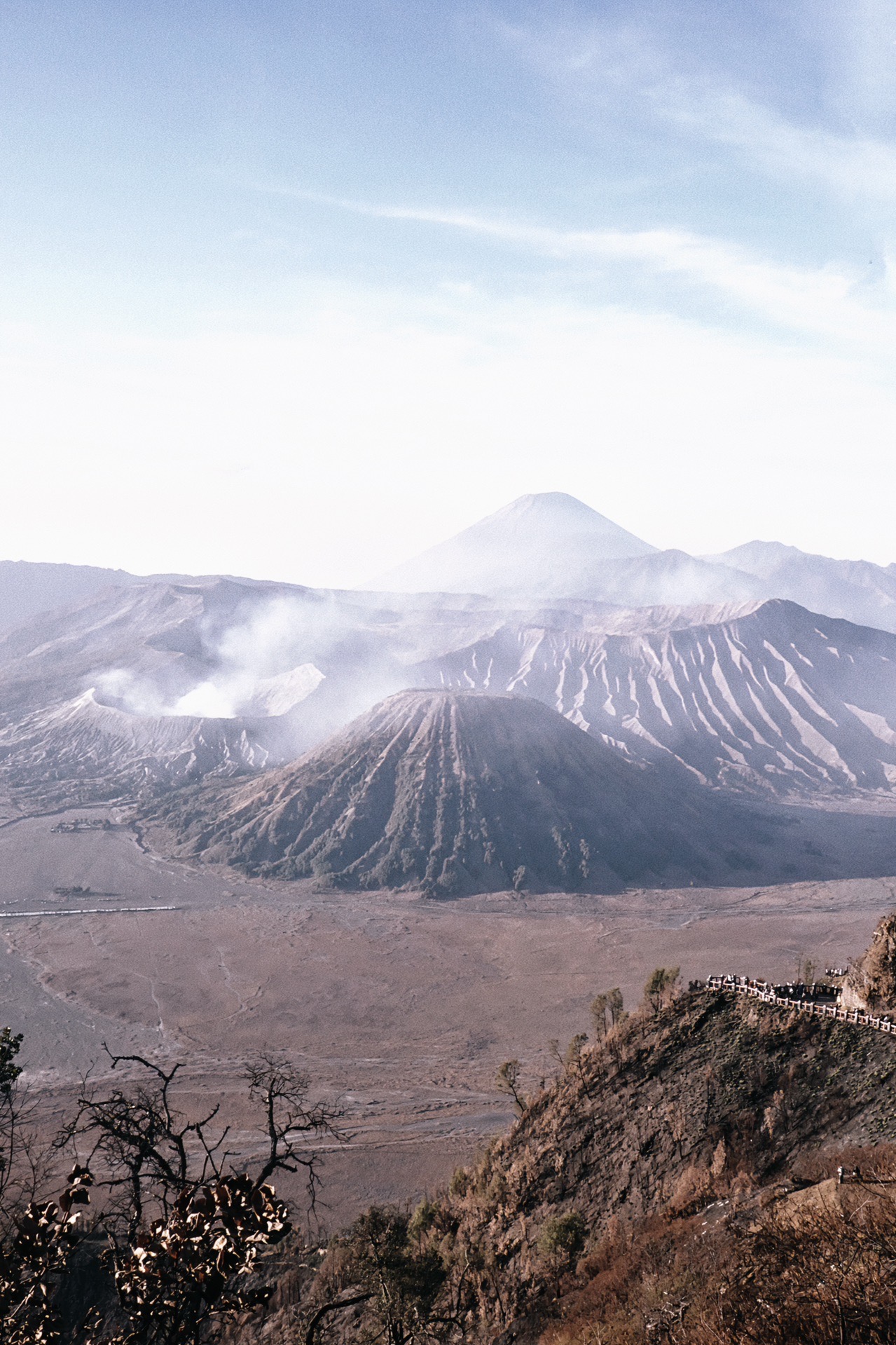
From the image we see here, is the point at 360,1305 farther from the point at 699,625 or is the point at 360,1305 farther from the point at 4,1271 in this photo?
the point at 699,625

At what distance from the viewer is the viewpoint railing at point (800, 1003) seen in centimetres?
1798

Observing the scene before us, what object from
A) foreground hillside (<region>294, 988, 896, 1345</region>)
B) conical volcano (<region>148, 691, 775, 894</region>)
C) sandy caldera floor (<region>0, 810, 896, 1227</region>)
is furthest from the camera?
conical volcano (<region>148, 691, 775, 894</region>)

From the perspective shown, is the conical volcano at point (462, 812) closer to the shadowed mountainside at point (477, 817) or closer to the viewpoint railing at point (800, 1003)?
the shadowed mountainside at point (477, 817)

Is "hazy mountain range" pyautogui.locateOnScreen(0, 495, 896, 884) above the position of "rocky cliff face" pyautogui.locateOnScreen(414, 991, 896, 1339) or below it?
above

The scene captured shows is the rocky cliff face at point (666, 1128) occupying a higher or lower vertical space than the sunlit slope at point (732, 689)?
lower

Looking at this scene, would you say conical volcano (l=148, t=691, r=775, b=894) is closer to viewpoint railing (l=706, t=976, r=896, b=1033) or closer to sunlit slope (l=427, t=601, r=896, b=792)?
sunlit slope (l=427, t=601, r=896, b=792)

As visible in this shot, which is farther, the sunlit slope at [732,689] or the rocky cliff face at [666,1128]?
the sunlit slope at [732,689]

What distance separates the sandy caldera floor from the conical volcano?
4297 mm

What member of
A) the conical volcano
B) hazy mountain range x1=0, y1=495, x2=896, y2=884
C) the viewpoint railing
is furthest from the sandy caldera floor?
the viewpoint railing

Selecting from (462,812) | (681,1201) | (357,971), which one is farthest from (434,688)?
(681,1201)

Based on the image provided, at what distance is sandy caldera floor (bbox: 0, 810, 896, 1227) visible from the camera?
3494 cm

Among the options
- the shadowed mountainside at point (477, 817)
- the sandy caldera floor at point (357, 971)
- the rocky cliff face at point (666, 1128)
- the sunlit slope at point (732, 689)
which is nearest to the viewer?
the rocky cliff face at point (666, 1128)

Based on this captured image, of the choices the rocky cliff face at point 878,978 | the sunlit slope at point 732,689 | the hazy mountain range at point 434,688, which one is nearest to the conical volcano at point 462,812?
the hazy mountain range at point 434,688

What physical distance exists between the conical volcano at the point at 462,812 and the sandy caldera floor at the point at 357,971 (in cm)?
430
